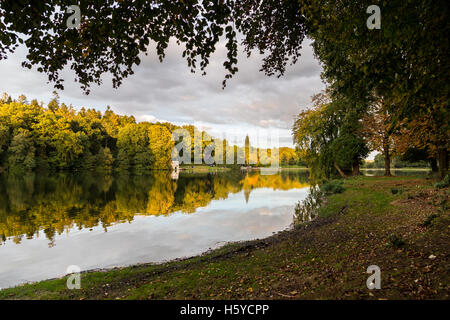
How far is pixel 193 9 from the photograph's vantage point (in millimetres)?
4281

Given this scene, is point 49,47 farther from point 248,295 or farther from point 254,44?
point 248,295

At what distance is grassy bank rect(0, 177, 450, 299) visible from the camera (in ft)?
13.0

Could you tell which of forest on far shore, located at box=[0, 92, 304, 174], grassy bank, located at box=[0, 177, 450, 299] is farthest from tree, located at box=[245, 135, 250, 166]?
grassy bank, located at box=[0, 177, 450, 299]

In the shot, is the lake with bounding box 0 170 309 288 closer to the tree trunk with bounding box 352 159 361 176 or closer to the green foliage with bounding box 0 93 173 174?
the tree trunk with bounding box 352 159 361 176

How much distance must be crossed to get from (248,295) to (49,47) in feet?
18.5

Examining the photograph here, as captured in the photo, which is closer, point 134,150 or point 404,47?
point 404,47

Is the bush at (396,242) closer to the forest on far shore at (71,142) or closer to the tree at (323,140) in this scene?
the tree at (323,140)

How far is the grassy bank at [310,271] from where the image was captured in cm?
396

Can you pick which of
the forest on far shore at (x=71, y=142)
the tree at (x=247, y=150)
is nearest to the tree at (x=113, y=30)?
the forest on far shore at (x=71, y=142)

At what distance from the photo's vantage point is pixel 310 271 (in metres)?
5.23

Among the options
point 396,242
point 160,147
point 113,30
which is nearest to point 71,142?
point 160,147

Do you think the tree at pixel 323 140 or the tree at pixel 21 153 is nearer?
the tree at pixel 323 140

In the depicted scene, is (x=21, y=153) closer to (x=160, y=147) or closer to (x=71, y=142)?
(x=71, y=142)

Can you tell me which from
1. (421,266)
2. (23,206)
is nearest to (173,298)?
(421,266)
